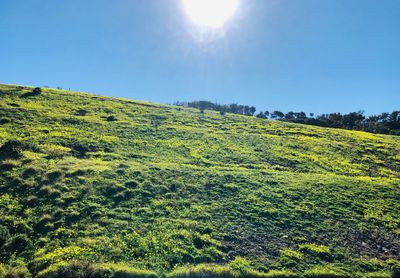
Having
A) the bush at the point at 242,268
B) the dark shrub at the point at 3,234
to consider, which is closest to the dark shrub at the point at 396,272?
the bush at the point at 242,268

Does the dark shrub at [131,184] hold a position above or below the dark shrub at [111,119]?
below

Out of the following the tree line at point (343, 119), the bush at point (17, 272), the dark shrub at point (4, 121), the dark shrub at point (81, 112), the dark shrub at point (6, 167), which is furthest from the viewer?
the tree line at point (343, 119)

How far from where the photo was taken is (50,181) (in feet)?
83.6

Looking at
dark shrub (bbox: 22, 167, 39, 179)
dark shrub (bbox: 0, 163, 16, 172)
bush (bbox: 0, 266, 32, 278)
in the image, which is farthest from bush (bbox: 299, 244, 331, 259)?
dark shrub (bbox: 0, 163, 16, 172)

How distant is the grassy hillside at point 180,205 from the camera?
730 inches

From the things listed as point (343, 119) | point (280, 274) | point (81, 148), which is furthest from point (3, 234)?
point (343, 119)

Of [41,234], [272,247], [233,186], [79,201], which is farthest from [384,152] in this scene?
[41,234]

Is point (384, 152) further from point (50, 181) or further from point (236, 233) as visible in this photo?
point (50, 181)

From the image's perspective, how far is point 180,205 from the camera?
81.3 feet

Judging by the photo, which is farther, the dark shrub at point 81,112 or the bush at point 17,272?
the dark shrub at point 81,112

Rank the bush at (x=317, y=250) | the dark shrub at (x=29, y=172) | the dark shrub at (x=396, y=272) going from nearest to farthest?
the dark shrub at (x=396, y=272) < the bush at (x=317, y=250) < the dark shrub at (x=29, y=172)

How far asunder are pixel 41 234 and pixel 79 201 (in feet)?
13.6

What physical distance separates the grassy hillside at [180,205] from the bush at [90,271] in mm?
58

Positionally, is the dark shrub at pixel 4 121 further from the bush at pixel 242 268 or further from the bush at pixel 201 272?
the bush at pixel 242 268
